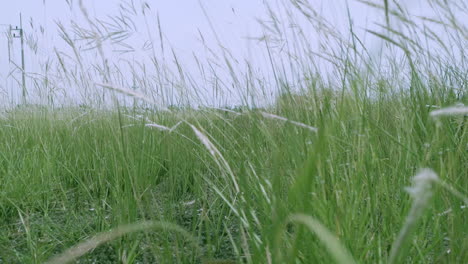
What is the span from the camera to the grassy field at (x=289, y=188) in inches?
31.2

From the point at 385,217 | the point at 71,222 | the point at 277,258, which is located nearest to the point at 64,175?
the point at 71,222

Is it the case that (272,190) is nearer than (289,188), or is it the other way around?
(272,190)

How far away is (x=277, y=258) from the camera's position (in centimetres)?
53

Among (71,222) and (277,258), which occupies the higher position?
(277,258)

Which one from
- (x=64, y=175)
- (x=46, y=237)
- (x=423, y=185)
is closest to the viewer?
(x=423, y=185)

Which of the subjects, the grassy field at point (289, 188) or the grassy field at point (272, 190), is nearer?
the grassy field at point (289, 188)

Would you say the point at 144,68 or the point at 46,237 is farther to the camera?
the point at 144,68

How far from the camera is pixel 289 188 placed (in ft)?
3.93

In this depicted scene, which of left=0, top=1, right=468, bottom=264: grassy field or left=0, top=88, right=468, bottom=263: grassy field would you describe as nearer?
left=0, top=1, right=468, bottom=264: grassy field

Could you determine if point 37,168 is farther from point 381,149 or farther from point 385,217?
point 385,217

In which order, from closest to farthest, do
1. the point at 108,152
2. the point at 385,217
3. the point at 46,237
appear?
the point at 385,217 < the point at 46,237 < the point at 108,152

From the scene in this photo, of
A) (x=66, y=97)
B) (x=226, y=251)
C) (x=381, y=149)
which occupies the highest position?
(x=66, y=97)

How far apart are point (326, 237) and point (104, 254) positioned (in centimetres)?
136

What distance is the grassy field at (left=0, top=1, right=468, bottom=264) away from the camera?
2.60 feet
